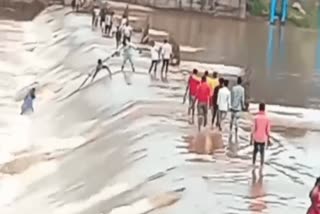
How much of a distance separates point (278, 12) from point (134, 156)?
48.2 metres

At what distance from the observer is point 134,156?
70.4 ft

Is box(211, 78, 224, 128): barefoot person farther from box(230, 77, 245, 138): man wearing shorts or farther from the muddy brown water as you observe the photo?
the muddy brown water

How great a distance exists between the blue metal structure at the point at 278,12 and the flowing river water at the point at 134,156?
104 feet

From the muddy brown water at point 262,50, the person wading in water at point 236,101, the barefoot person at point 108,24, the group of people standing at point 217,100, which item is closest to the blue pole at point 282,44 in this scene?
the muddy brown water at point 262,50

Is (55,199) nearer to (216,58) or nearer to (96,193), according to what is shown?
(96,193)

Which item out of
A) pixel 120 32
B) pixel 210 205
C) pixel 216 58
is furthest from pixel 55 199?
pixel 216 58

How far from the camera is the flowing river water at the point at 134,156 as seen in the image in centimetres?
1822

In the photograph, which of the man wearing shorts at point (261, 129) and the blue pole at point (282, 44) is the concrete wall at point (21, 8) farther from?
the man wearing shorts at point (261, 129)

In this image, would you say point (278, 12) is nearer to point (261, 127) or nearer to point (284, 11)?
point (284, 11)

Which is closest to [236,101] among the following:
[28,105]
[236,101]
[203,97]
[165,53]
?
[236,101]

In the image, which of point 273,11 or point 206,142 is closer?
point 206,142

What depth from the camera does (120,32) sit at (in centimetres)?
3931

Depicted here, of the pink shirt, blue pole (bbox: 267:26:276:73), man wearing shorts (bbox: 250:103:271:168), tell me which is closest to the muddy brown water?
blue pole (bbox: 267:26:276:73)

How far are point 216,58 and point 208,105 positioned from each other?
1864 cm
